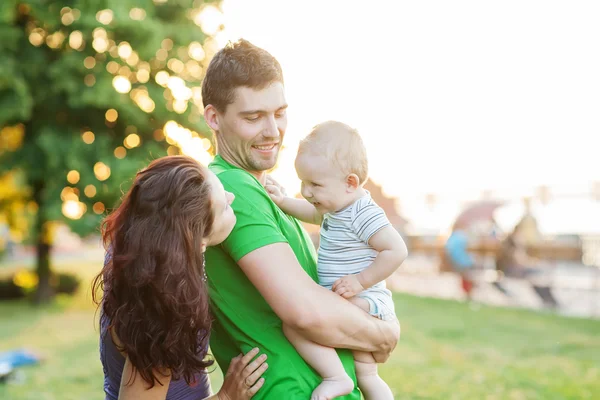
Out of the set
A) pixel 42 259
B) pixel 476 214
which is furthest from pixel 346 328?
pixel 42 259

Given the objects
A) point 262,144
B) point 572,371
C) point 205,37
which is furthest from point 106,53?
point 262,144

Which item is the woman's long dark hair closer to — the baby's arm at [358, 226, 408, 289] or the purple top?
→ the purple top

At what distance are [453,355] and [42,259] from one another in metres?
12.0

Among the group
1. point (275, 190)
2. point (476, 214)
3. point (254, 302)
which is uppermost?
point (275, 190)

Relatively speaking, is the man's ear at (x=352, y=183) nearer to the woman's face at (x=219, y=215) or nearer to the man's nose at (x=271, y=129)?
the man's nose at (x=271, y=129)

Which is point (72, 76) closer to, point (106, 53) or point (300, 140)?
point (106, 53)

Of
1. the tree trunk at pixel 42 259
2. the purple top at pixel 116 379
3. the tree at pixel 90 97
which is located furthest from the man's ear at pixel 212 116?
the tree trunk at pixel 42 259

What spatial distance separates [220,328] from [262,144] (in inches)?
32.4

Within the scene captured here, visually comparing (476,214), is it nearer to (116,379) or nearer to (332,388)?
(332,388)

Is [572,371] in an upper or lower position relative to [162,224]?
lower

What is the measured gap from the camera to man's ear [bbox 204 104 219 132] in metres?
2.91

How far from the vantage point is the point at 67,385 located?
355 inches

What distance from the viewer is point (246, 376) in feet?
8.60

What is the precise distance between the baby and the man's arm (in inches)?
9.0
